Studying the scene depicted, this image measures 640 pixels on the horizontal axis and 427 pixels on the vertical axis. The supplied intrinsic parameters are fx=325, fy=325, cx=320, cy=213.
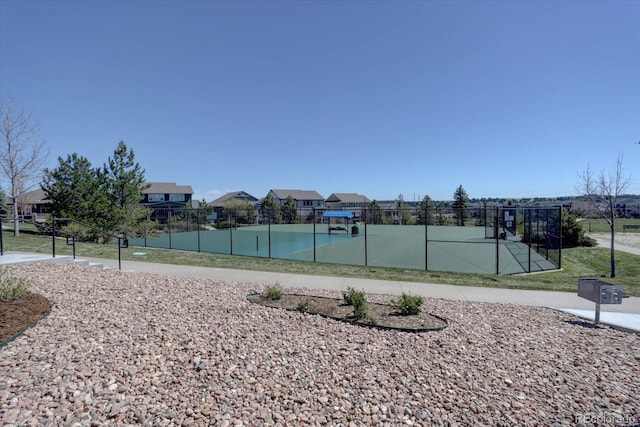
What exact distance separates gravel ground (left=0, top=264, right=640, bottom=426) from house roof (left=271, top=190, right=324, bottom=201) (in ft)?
206

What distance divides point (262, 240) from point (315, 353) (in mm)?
24042

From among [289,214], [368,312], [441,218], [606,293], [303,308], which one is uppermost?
[289,214]

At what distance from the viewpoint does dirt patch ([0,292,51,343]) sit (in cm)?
394

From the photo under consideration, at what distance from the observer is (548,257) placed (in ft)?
49.2

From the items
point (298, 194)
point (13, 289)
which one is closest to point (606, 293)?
point (13, 289)

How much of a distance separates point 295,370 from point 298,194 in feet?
225

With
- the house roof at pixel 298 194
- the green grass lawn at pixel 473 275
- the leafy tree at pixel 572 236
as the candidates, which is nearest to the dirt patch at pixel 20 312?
the green grass lawn at pixel 473 275

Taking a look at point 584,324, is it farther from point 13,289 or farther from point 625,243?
point 625,243

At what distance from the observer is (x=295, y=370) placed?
354 centimetres

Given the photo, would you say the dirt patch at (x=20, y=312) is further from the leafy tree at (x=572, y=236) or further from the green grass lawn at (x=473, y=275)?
the leafy tree at (x=572, y=236)

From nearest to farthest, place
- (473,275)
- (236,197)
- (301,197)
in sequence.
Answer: (473,275) < (236,197) < (301,197)

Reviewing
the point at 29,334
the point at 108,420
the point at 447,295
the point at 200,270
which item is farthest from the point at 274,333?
the point at 200,270

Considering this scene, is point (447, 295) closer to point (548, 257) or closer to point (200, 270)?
point (200, 270)

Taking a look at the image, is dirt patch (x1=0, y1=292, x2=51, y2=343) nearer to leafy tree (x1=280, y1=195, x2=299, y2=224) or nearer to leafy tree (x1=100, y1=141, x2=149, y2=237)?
leafy tree (x1=100, y1=141, x2=149, y2=237)
